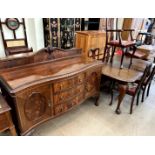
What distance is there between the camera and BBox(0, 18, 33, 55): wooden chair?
3469mm

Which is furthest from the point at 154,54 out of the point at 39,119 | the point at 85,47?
the point at 39,119

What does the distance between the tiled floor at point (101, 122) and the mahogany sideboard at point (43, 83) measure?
0.31 metres

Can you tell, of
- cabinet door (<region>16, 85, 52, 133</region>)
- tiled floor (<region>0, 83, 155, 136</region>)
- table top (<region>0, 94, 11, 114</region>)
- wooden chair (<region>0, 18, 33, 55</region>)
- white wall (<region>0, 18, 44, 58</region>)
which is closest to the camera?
table top (<region>0, 94, 11, 114</region>)

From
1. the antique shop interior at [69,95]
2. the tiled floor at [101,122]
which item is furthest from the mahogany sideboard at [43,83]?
the tiled floor at [101,122]

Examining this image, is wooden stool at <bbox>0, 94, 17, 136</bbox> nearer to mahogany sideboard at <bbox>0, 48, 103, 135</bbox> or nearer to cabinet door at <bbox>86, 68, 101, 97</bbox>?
mahogany sideboard at <bbox>0, 48, 103, 135</bbox>

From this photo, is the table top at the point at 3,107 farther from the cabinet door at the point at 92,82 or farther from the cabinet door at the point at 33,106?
the cabinet door at the point at 92,82

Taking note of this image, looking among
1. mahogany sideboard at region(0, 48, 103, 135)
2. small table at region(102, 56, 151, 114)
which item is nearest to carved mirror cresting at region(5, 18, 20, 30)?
mahogany sideboard at region(0, 48, 103, 135)

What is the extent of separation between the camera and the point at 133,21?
5.10m

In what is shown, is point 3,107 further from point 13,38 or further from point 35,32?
point 35,32

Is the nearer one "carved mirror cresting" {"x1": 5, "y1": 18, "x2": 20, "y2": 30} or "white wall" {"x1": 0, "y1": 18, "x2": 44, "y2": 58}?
"carved mirror cresting" {"x1": 5, "y1": 18, "x2": 20, "y2": 30}

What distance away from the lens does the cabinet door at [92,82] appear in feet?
6.44

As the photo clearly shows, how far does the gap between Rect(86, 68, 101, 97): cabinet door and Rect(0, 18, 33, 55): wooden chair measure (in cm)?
224

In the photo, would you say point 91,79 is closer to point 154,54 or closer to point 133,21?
point 154,54
